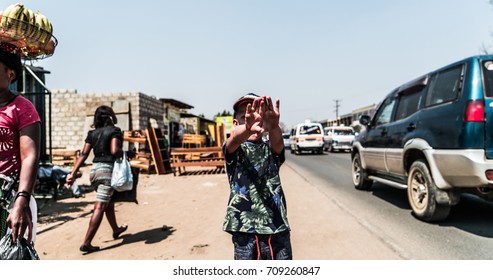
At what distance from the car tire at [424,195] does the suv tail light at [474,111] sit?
0.99 metres

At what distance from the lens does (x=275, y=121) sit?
2064mm

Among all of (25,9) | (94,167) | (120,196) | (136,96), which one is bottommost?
(120,196)

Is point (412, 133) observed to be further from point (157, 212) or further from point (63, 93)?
point (63, 93)

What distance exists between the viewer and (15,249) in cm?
183

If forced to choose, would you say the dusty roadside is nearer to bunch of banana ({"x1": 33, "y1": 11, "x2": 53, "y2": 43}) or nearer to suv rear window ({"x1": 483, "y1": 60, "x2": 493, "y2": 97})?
suv rear window ({"x1": 483, "y1": 60, "x2": 493, "y2": 97})

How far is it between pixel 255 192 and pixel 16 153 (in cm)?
149

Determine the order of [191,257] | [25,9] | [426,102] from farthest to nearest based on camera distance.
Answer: [426,102]
[191,257]
[25,9]

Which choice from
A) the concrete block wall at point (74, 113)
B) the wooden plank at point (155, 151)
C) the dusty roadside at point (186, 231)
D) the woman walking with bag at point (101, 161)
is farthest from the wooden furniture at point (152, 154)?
the woman walking with bag at point (101, 161)

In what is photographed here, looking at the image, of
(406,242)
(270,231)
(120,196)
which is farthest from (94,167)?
(406,242)

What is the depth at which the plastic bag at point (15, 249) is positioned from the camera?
181 centimetres

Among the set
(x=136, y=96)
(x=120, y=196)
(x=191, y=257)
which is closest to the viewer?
(x=191, y=257)

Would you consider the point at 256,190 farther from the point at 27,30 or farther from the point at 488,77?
the point at 488,77

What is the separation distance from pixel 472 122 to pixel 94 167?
15.5ft

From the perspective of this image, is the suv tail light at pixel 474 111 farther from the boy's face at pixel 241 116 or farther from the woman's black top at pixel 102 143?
the woman's black top at pixel 102 143
